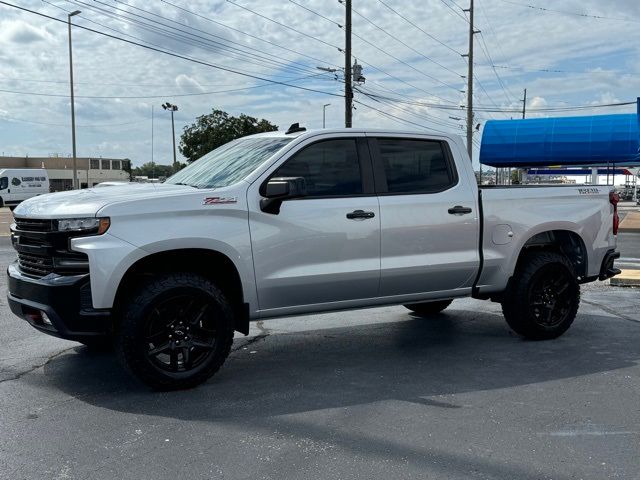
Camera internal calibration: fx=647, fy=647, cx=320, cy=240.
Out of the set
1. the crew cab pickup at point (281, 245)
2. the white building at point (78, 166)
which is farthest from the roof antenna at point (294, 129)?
the white building at point (78, 166)

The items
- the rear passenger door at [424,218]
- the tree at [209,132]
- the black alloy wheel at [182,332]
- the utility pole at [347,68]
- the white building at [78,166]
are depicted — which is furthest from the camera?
the white building at [78,166]

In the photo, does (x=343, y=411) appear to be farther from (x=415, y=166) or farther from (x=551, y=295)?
(x=551, y=295)

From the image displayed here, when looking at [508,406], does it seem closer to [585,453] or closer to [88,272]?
[585,453]

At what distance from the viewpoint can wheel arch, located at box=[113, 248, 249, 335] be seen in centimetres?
474

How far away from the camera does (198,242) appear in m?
4.72

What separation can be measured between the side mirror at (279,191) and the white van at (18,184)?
3404cm

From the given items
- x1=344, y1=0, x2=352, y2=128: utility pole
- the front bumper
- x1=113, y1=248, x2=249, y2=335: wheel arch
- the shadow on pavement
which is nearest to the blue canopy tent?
x1=344, y1=0, x2=352, y2=128: utility pole

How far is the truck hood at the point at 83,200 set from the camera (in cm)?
446

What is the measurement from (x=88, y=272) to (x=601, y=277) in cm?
513

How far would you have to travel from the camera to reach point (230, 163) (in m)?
5.54

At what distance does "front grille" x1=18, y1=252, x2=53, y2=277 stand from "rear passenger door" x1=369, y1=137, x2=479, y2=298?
2.59 metres

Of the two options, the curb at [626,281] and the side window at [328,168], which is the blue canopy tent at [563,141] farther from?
the side window at [328,168]

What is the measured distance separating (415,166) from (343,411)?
94.8 inches

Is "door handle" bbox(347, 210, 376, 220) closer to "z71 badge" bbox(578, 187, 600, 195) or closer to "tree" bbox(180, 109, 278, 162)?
"z71 badge" bbox(578, 187, 600, 195)
